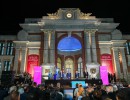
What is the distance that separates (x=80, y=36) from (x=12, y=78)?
631 inches

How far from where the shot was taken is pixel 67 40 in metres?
34.5

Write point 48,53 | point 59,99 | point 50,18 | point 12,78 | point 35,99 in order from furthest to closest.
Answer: point 50,18 < point 48,53 < point 12,78 < point 59,99 < point 35,99

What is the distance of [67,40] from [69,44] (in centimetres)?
160

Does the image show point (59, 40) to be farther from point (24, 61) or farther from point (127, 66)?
point (127, 66)

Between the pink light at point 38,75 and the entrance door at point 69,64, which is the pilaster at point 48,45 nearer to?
the pink light at point 38,75

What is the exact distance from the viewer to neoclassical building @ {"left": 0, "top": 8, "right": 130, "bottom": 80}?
1206 inches

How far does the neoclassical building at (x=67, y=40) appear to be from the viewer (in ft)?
100

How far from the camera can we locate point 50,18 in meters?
32.7

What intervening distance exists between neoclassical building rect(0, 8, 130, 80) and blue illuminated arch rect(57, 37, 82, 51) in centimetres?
21

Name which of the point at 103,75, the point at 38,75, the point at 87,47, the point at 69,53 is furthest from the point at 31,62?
the point at 103,75

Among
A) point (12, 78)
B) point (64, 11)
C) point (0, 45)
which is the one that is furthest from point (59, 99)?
point (0, 45)

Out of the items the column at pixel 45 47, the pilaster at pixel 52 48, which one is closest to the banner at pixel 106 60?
the pilaster at pixel 52 48

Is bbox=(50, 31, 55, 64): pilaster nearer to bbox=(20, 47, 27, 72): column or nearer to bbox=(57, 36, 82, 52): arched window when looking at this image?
bbox=(57, 36, 82, 52): arched window

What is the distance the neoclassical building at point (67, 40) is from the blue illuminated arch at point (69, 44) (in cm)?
21
